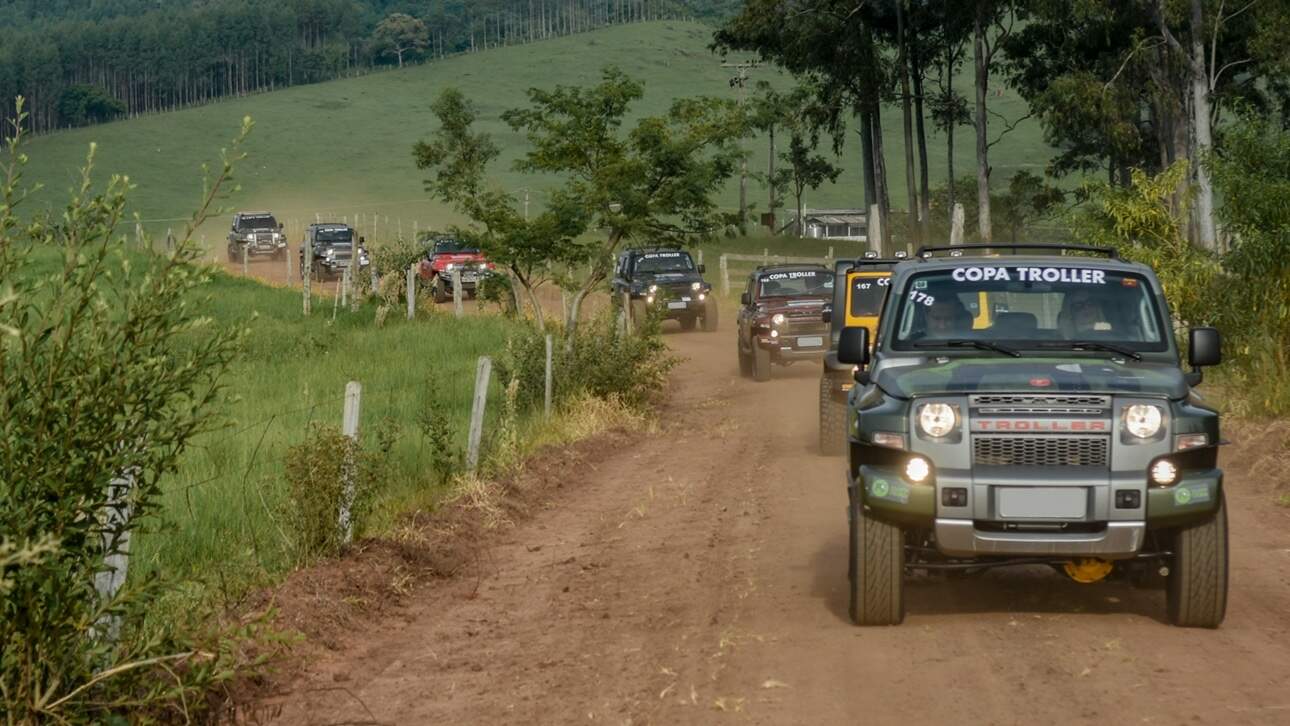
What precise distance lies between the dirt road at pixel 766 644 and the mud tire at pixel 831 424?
3813 mm

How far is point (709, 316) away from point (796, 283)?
449 inches

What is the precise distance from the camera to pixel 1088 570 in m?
9.23

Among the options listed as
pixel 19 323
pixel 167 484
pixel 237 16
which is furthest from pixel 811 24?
pixel 237 16

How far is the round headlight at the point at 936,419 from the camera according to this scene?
8.64m

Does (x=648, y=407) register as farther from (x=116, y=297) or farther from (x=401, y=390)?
(x=116, y=297)

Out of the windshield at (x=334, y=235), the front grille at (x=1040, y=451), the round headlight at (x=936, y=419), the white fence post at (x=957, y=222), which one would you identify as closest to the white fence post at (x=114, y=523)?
the round headlight at (x=936, y=419)

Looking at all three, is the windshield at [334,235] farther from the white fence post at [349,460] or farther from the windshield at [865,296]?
the white fence post at [349,460]

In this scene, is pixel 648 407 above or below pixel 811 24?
below

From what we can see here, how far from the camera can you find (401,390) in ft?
77.3

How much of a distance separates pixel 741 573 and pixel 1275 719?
4.29 meters

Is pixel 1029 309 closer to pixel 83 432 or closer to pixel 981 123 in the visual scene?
pixel 83 432

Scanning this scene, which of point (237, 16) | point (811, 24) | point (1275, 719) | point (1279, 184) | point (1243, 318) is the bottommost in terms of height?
point (1275, 719)

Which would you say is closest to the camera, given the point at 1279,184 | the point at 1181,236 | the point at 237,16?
the point at 1279,184

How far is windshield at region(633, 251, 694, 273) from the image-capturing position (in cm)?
3725
